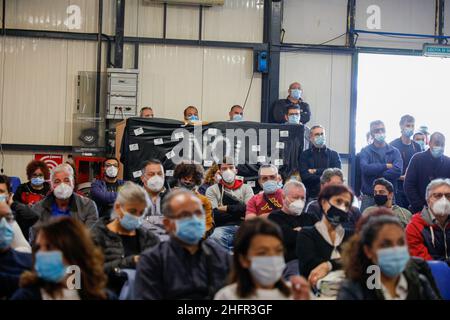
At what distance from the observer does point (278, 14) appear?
11.0 m

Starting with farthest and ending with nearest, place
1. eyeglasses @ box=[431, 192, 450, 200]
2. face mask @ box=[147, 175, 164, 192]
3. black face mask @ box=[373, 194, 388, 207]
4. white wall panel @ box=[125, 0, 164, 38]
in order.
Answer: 1. white wall panel @ box=[125, 0, 164, 38]
2. face mask @ box=[147, 175, 164, 192]
3. black face mask @ box=[373, 194, 388, 207]
4. eyeglasses @ box=[431, 192, 450, 200]

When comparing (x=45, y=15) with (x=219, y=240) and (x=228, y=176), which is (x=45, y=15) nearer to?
(x=228, y=176)

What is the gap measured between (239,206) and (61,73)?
18.0 ft

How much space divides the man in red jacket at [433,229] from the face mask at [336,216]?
2.31 feet

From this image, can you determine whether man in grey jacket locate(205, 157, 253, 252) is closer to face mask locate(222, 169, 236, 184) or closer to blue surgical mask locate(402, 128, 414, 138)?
face mask locate(222, 169, 236, 184)

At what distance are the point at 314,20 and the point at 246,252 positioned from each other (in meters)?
9.00

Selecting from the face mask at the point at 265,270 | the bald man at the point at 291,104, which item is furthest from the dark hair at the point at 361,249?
the bald man at the point at 291,104

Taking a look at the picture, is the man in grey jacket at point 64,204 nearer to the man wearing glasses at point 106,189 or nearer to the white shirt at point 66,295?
the man wearing glasses at point 106,189

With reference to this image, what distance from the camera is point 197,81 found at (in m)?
11.2

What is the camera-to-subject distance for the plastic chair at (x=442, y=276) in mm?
3906

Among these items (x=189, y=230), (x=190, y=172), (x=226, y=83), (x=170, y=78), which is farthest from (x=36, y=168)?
(x=226, y=83)

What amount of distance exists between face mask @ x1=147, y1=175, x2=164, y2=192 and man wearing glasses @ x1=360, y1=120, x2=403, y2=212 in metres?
2.81

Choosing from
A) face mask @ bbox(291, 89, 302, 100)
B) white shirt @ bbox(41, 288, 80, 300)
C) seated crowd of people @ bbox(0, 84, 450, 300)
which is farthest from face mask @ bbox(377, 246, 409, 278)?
face mask @ bbox(291, 89, 302, 100)

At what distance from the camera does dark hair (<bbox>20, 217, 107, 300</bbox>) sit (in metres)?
2.92
